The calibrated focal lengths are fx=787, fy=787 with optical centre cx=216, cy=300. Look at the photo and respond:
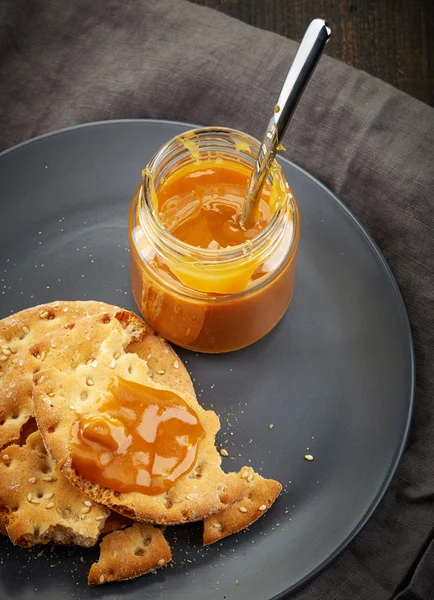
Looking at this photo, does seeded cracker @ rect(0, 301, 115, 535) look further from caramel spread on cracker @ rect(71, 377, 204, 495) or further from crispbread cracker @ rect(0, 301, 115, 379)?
caramel spread on cracker @ rect(71, 377, 204, 495)

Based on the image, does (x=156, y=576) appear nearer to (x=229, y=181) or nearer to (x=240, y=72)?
(x=229, y=181)

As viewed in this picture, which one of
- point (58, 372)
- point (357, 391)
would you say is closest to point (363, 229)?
point (357, 391)

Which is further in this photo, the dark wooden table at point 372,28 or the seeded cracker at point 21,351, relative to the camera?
the dark wooden table at point 372,28

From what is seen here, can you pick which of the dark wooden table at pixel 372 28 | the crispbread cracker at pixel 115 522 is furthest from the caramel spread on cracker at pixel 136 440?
the dark wooden table at pixel 372 28

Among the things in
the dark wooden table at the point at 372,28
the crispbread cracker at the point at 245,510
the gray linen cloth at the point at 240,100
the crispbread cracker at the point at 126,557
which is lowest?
the crispbread cracker at the point at 126,557

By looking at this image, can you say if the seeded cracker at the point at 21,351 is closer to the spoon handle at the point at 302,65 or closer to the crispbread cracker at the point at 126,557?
the crispbread cracker at the point at 126,557

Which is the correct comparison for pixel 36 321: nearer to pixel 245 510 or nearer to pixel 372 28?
pixel 245 510

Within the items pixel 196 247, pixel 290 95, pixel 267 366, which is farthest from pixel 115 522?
pixel 290 95
